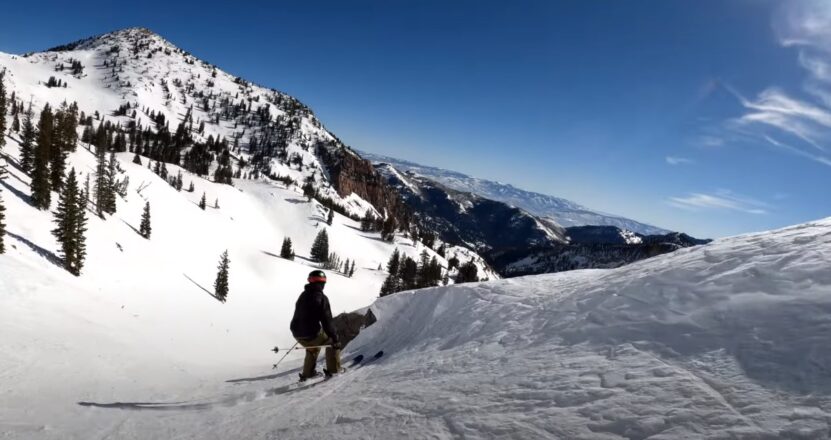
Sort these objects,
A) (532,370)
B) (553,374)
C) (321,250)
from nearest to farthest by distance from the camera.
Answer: (553,374) → (532,370) → (321,250)

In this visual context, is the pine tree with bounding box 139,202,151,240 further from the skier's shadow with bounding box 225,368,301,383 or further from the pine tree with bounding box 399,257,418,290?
the skier's shadow with bounding box 225,368,301,383

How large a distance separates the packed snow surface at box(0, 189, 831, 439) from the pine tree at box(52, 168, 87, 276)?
28296 millimetres

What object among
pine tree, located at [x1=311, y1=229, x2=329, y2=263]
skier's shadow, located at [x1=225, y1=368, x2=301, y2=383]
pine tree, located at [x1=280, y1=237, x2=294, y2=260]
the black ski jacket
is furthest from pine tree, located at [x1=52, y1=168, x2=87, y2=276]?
pine tree, located at [x1=311, y1=229, x2=329, y2=263]

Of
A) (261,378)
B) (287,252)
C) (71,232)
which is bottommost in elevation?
(261,378)

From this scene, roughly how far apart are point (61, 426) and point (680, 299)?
43.3ft

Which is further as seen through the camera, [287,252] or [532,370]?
[287,252]

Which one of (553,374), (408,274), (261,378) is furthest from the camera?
(408,274)

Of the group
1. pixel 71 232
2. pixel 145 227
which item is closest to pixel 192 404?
pixel 71 232

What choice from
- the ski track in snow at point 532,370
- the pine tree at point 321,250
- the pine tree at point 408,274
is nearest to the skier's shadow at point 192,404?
the ski track in snow at point 532,370

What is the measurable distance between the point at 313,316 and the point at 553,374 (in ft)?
23.6

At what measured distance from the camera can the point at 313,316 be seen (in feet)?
39.3

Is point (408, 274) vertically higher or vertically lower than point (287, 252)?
lower

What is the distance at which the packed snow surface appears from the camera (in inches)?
210

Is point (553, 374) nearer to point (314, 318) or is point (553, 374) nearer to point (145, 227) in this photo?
point (314, 318)
